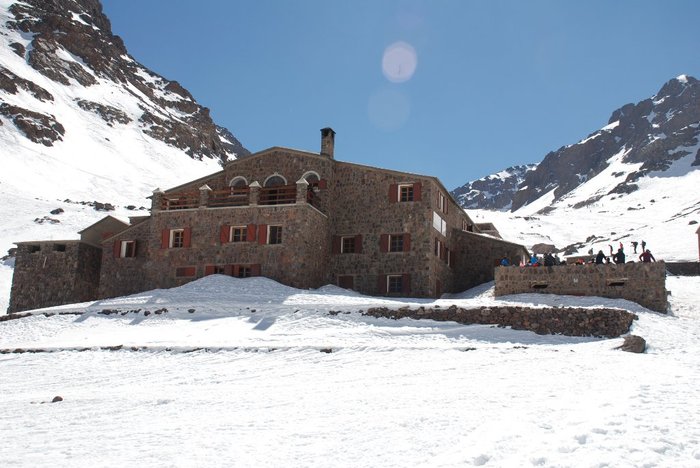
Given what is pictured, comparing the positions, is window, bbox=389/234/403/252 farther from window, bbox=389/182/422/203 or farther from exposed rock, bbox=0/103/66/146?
exposed rock, bbox=0/103/66/146

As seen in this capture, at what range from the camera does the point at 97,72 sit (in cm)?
13725

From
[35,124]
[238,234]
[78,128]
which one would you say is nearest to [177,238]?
[238,234]

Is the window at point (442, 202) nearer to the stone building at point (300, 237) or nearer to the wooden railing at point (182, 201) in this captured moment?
the stone building at point (300, 237)

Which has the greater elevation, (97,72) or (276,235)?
(97,72)

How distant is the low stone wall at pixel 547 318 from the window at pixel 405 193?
11.2 meters

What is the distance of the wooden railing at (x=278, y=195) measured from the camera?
114 feet

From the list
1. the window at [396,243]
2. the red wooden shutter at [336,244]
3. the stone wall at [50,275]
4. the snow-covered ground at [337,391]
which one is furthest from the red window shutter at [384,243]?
the stone wall at [50,275]

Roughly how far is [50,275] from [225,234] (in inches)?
498

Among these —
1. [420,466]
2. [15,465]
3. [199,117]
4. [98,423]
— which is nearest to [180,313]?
[98,423]

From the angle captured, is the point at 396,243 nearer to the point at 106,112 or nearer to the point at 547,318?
A: the point at 547,318

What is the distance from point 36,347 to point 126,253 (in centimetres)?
1519

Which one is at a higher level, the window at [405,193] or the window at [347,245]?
the window at [405,193]

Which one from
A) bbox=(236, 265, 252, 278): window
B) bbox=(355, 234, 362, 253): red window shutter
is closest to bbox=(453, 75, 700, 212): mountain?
bbox=(355, 234, 362, 253): red window shutter

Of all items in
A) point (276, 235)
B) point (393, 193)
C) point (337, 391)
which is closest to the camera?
point (337, 391)
